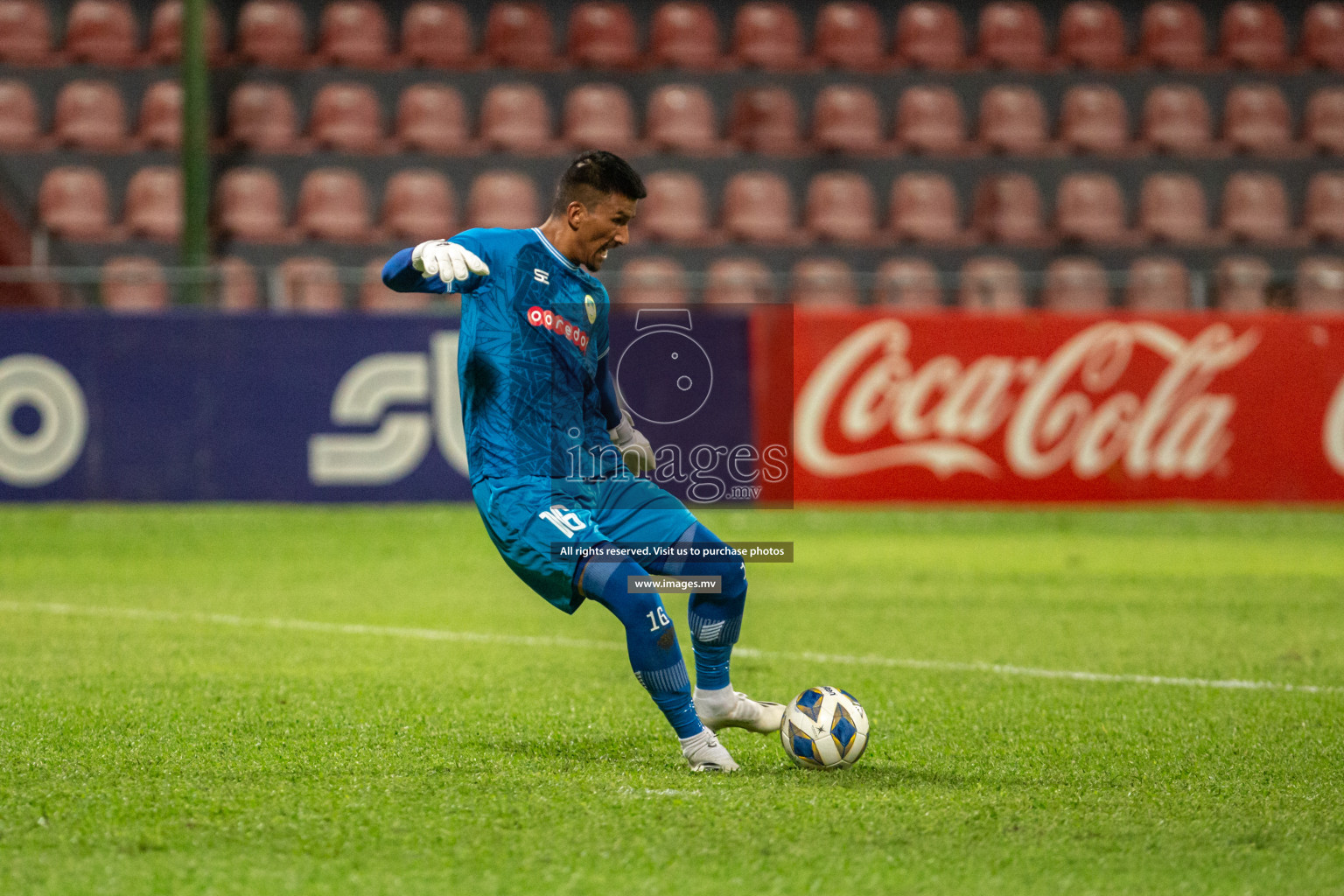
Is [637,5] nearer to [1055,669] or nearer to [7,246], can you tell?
[7,246]

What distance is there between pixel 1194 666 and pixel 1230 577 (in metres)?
3.56

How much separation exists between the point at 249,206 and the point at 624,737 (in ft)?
40.7

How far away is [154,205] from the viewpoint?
16.5 m

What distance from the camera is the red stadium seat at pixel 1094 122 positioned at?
57.6 feet

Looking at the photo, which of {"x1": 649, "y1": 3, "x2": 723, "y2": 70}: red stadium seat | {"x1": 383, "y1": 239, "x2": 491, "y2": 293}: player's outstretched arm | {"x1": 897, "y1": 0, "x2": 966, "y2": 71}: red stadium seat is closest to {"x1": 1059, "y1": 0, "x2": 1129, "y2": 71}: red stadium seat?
{"x1": 897, "y1": 0, "x2": 966, "y2": 71}: red stadium seat

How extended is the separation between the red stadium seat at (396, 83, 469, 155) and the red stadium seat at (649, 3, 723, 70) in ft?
7.97

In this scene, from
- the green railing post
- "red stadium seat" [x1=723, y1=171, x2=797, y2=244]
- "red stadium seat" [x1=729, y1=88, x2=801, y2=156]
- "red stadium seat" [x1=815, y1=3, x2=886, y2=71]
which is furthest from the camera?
"red stadium seat" [x1=815, y1=3, x2=886, y2=71]

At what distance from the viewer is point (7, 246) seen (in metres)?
15.6

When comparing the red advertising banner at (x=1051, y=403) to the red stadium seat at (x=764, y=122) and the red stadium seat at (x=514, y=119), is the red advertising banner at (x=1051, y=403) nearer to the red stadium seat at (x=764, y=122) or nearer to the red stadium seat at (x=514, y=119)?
the red stadium seat at (x=764, y=122)

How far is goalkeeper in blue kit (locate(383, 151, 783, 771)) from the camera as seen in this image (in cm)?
462

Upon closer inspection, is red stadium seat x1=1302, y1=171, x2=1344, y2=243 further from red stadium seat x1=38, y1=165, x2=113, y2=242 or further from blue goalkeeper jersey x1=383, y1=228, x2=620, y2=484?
blue goalkeeper jersey x1=383, y1=228, x2=620, y2=484

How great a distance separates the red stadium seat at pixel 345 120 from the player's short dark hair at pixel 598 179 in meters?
12.8

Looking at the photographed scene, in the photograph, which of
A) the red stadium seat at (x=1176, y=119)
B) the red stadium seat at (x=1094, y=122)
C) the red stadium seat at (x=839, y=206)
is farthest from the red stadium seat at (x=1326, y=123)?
the red stadium seat at (x=839, y=206)

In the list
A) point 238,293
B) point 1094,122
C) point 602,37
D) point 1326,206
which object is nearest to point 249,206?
point 238,293
